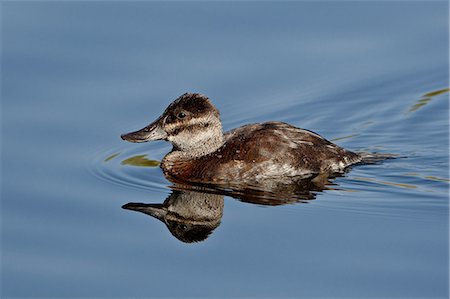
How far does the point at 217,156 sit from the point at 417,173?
8.48 feet

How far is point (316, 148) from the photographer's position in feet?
44.5

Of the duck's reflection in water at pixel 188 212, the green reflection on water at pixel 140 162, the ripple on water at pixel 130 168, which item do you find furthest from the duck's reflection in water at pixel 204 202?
the green reflection on water at pixel 140 162

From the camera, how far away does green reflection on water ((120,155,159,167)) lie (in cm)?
1412

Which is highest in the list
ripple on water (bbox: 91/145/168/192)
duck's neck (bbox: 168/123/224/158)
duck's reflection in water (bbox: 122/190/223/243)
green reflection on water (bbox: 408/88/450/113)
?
green reflection on water (bbox: 408/88/450/113)

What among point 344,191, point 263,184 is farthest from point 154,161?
point 344,191

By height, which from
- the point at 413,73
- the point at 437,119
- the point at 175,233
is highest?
the point at 413,73

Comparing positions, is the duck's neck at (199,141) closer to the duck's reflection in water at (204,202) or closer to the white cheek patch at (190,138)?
the white cheek patch at (190,138)

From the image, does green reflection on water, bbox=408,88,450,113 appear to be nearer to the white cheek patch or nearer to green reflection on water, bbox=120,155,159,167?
the white cheek patch

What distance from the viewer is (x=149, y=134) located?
1377 centimetres

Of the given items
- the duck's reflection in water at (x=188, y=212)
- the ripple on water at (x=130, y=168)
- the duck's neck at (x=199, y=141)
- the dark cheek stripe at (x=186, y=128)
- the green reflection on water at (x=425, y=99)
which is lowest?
the duck's reflection in water at (x=188, y=212)

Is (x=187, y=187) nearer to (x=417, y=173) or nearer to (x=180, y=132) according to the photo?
(x=180, y=132)

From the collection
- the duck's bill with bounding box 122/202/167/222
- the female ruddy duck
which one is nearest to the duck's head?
the female ruddy duck

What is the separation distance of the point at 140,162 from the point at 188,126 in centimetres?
101

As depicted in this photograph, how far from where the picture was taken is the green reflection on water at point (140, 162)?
14.1 m
